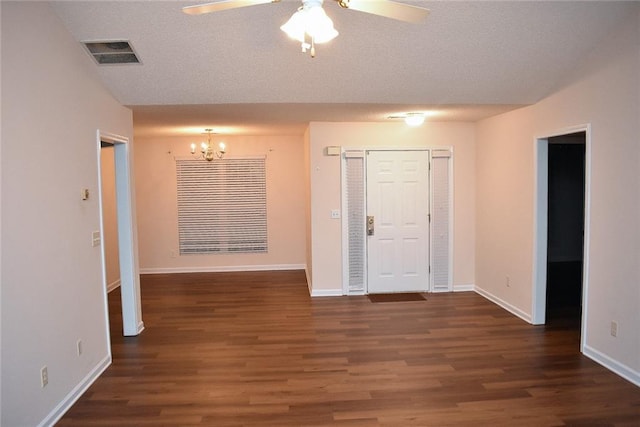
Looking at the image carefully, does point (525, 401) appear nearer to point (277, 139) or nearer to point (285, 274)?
point (285, 274)

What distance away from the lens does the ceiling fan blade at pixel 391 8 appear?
213 centimetres

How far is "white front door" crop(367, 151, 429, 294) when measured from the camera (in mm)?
5918

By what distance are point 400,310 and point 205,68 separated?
3.47m

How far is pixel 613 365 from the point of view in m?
3.47

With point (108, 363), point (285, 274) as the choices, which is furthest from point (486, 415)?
point (285, 274)

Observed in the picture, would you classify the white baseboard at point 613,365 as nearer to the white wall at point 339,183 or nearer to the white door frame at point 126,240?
the white wall at point 339,183

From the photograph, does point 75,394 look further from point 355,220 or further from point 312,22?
point 355,220

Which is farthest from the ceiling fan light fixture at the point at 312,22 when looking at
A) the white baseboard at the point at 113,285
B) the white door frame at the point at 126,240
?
the white baseboard at the point at 113,285

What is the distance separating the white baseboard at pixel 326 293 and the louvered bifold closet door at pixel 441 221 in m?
1.36

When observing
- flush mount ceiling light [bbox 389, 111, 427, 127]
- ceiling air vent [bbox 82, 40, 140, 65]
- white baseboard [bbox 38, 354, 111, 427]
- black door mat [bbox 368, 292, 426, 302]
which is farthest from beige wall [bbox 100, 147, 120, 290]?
flush mount ceiling light [bbox 389, 111, 427, 127]

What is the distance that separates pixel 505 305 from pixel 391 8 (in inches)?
164

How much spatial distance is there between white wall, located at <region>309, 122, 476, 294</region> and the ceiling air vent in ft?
8.63

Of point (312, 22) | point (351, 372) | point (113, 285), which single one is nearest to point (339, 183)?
point (351, 372)

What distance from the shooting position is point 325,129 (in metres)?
5.76
